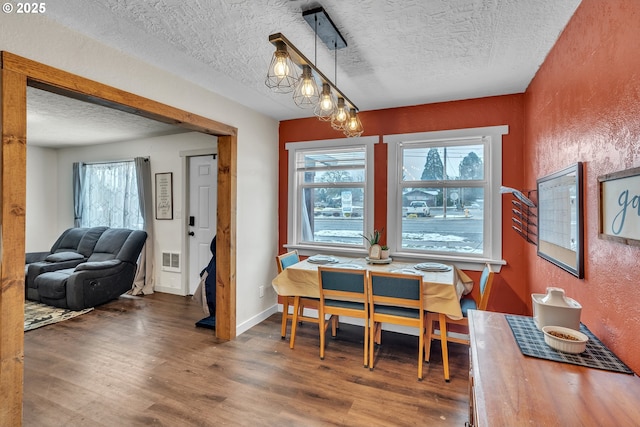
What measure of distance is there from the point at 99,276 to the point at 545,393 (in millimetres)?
4830

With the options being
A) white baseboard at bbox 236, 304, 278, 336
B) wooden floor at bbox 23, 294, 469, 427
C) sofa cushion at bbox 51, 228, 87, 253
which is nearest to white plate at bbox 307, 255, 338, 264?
wooden floor at bbox 23, 294, 469, 427

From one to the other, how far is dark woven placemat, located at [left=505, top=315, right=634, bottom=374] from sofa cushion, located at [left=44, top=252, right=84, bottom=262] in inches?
217

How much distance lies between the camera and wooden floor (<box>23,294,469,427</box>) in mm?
1961

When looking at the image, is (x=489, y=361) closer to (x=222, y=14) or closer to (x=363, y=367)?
(x=363, y=367)

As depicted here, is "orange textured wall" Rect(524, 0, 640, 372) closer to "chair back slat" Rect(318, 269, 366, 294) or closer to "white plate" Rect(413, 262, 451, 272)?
"white plate" Rect(413, 262, 451, 272)

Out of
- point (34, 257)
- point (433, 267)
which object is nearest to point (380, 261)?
point (433, 267)

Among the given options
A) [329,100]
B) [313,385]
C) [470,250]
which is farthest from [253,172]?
[470,250]

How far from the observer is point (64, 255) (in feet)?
14.9

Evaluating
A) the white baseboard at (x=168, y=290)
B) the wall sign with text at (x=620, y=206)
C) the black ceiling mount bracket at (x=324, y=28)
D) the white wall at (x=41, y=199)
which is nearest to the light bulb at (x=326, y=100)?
the black ceiling mount bracket at (x=324, y=28)

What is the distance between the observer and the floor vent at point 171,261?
4.69 metres

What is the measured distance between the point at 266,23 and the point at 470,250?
8.84 feet

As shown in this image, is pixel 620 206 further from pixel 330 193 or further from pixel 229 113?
pixel 229 113

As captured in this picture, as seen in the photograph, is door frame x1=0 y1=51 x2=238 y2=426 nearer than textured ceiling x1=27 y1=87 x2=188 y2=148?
Yes

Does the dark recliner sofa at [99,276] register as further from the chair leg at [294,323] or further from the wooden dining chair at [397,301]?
the wooden dining chair at [397,301]
